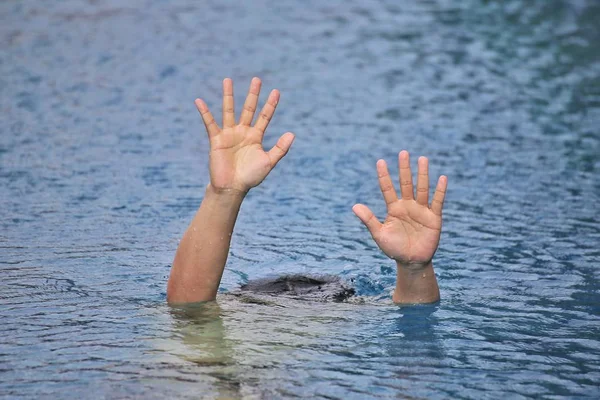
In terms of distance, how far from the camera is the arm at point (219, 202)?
532 centimetres

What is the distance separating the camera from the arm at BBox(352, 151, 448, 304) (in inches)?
210

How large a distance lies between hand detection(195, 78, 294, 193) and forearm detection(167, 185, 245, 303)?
3.0 inches

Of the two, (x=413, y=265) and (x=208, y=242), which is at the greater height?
(x=208, y=242)

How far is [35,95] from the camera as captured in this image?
11.3 metres

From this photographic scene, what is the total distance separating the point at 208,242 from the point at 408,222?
3.49 ft

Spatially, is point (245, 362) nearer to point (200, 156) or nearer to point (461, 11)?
point (200, 156)

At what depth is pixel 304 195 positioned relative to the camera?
8.64 m

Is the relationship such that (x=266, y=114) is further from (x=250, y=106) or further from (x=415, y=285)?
(x=415, y=285)

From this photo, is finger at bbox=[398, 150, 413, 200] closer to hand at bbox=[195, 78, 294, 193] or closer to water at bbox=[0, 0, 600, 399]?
hand at bbox=[195, 78, 294, 193]

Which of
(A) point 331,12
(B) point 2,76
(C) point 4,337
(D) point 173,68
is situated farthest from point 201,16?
(C) point 4,337

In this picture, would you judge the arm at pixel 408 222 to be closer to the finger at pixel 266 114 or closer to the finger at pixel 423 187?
the finger at pixel 423 187

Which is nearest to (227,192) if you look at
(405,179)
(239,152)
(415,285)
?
(239,152)

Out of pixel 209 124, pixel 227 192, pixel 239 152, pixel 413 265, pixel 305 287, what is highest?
pixel 209 124

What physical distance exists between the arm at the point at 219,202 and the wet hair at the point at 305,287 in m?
0.70
